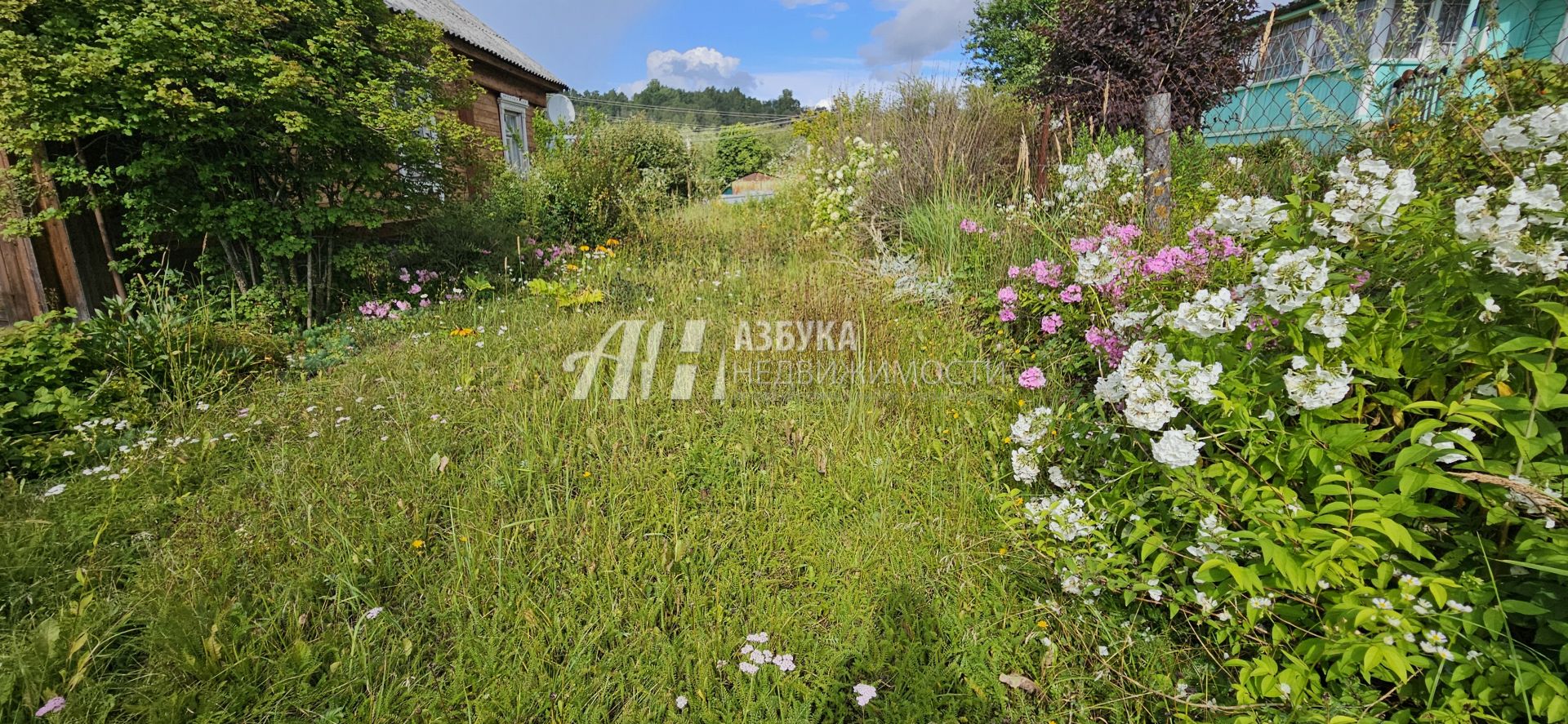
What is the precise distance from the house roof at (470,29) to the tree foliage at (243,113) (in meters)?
4.35

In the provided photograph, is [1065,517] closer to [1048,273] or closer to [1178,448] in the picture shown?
[1178,448]

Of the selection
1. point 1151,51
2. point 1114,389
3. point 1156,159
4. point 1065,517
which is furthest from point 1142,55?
point 1065,517

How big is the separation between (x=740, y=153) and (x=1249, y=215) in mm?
19625

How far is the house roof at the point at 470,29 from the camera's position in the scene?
8099 millimetres

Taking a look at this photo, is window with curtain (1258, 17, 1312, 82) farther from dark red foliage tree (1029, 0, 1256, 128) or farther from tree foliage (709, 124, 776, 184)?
tree foliage (709, 124, 776, 184)

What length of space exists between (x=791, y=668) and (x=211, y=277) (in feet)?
13.8

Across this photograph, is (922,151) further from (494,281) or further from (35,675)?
(35,675)

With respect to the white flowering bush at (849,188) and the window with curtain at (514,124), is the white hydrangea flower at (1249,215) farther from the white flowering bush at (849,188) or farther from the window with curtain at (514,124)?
the window with curtain at (514,124)

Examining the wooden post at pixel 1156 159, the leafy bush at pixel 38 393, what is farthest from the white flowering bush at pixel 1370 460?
the leafy bush at pixel 38 393

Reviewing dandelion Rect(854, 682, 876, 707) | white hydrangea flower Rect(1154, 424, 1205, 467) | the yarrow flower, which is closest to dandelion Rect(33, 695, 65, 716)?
dandelion Rect(854, 682, 876, 707)

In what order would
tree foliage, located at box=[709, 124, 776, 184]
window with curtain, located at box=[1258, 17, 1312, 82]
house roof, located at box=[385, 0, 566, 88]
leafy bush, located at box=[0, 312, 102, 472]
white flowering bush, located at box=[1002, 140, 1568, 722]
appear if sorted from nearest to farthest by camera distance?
white flowering bush, located at box=[1002, 140, 1568, 722] → leafy bush, located at box=[0, 312, 102, 472] → house roof, located at box=[385, 0, 566, 88] → window with curtain, located at box=[1258, 17, 1312, 82] → tree foliage, located at box=[709, 124, 776, 184]

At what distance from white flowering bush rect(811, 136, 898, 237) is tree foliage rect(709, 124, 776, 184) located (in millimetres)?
14496

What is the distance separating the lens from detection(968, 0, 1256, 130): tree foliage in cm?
380

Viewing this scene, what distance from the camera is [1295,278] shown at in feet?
4.08
